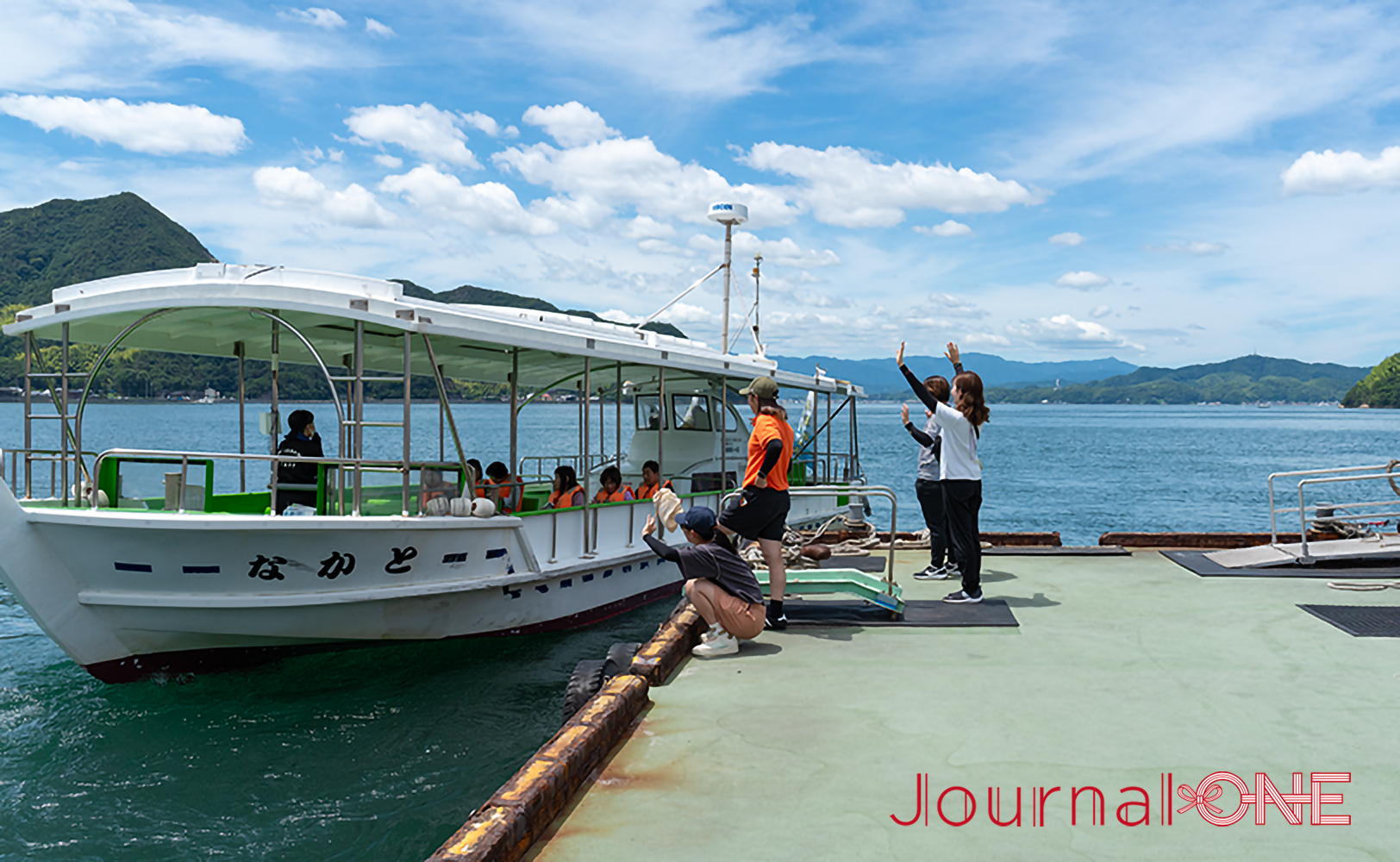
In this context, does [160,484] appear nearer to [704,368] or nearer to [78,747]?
[78,747]

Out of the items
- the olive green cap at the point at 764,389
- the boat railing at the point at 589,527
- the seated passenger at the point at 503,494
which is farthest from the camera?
the boat railing at the point at 589,527

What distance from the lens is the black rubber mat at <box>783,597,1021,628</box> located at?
7.16 m

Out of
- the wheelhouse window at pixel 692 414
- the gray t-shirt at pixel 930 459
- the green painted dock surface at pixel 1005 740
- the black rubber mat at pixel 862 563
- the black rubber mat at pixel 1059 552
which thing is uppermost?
the wheelhouse window at pixel 692 414

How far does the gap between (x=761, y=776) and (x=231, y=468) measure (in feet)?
125

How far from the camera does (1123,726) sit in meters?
4.85

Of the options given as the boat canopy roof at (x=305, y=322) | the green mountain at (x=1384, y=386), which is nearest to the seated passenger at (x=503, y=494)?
the boat canopy roof at (x=305, y=322)

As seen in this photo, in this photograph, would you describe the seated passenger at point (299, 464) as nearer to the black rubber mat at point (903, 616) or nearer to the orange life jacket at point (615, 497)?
the orange life jacket at point (615, 497)

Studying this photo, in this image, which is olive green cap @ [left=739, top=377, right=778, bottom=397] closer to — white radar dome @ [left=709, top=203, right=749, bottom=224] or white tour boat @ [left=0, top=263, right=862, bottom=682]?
white tour boat @ [left=0, top=263, right=862, bottom=682]

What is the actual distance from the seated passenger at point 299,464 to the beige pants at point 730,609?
475cm

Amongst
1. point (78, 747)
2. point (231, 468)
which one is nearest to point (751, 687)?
point (78, 747)

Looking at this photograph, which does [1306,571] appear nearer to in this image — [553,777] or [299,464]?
[553,777]

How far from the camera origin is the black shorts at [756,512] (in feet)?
21.1

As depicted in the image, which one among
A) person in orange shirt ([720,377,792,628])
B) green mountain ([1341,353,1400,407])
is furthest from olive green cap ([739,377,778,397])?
green mountain ([1341,353,1400,407])

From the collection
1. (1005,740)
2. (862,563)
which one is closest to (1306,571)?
(862,563)
